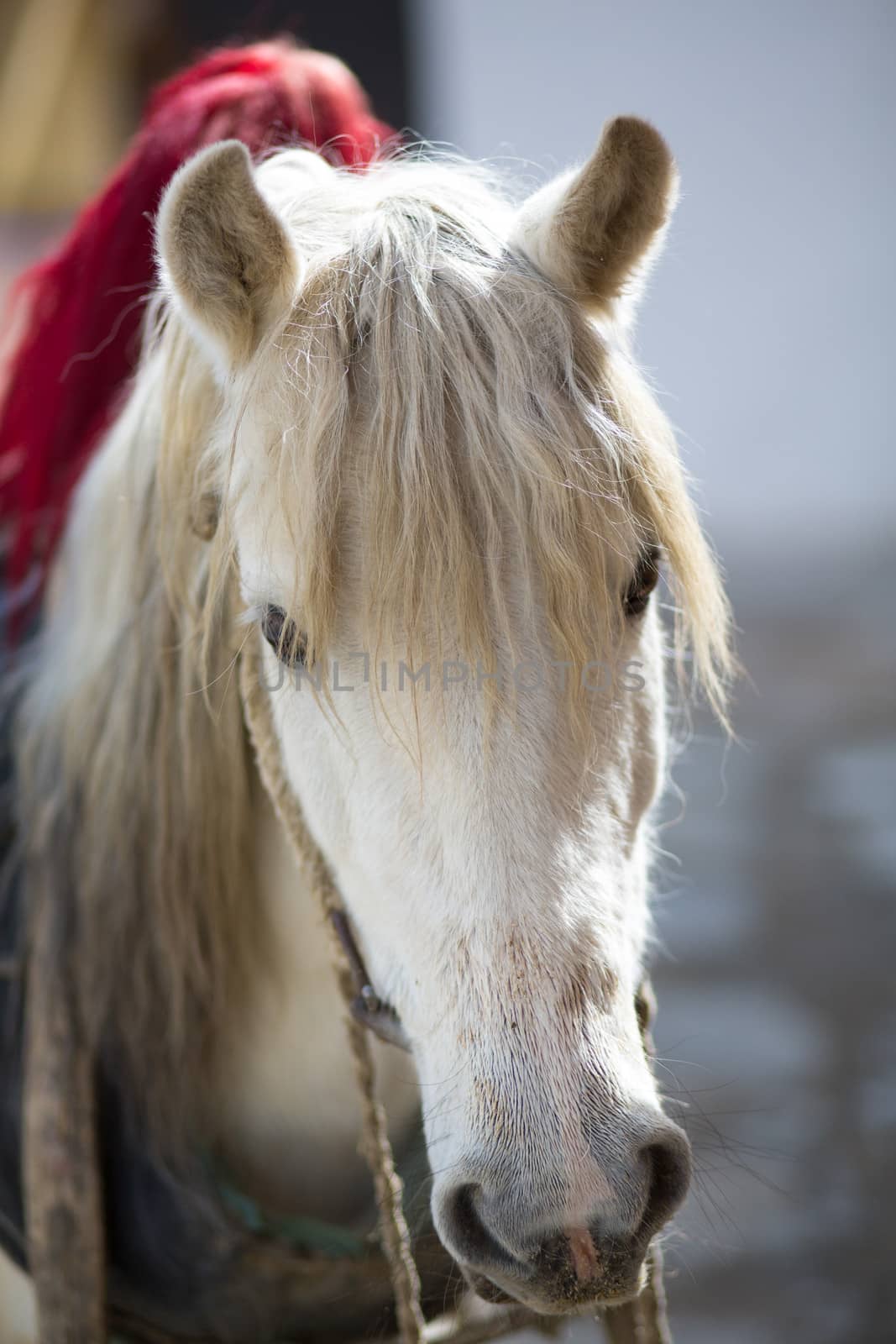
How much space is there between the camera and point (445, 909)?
0.51 metres

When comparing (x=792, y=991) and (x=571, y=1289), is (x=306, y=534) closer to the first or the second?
(x=571, y=1289)

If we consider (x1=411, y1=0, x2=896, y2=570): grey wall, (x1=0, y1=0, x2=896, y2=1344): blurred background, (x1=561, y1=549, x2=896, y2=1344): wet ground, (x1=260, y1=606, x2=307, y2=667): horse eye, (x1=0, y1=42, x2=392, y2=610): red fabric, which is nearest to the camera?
(x1=260, y1=606, x2=307, y2=667): horse eye

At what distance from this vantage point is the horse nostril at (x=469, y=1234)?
19.3 inches

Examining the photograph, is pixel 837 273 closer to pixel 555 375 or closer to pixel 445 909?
pixel 555 375

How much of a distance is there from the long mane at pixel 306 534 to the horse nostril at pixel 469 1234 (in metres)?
0.26

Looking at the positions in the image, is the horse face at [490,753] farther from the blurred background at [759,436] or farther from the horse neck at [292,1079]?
the blurred background at [759,436]

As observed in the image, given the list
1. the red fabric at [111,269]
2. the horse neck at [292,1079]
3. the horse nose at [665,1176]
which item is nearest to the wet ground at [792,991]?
the horse nose at [665,1176]

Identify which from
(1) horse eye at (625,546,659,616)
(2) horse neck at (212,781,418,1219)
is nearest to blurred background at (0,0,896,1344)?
(2) horse neck at (212,781,418,1219)

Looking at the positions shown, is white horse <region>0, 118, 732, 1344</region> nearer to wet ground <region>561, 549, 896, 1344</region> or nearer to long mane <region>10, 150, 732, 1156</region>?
long mane <region>10, 150, 732, 1156</region>

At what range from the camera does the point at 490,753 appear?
51cm

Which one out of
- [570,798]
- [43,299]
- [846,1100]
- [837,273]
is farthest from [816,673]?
[570,798]

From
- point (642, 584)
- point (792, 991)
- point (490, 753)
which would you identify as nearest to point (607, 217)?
point (642, 584)

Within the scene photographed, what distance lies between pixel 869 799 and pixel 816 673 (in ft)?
1.87

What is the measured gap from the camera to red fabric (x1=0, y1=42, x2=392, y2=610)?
0.89m
